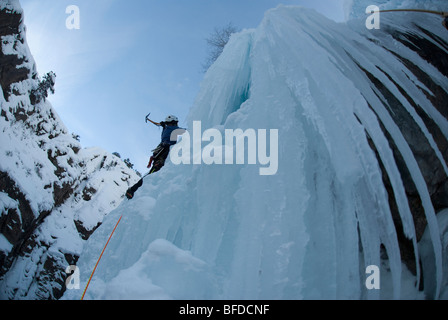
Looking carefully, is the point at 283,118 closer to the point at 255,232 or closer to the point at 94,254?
the point at 255,232

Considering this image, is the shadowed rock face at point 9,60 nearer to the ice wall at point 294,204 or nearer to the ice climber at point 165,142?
the ice climber at point 165,142

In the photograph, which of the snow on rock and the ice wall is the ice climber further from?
the snow on rock

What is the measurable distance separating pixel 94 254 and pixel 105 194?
15.2 m

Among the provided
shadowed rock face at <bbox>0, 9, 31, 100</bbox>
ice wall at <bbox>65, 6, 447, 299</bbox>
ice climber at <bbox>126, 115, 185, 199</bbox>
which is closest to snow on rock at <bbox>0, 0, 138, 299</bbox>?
shadowed rock face at <bbox>0, 9, 31, 100</bbox>

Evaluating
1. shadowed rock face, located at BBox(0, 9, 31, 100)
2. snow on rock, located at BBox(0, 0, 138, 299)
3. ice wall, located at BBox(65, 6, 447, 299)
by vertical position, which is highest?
shadowed rock face, located at BBox(0, 9, 31, 100)

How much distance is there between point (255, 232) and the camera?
5.83 ft

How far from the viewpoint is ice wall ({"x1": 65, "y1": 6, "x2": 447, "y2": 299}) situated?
5.57ft

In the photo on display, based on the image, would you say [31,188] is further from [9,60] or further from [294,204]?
[294,204]

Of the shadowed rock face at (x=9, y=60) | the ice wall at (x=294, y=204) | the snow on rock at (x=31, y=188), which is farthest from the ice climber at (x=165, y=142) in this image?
the shadowed rock face at (x=9, y=60)

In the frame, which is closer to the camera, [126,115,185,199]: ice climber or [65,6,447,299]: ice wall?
[65,6,447,299]: ice wall

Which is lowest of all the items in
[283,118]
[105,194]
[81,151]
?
[283,118]

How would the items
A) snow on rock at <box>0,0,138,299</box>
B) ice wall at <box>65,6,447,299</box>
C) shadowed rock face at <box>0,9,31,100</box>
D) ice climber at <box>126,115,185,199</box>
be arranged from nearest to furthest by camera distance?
ice wall at <box>65,6,447,299</box>
ice climber at <box>126,115,185,199</box>
snow on rock at <box>0,0,138,299</box>
shadowed rock face at <box>0,9,31,100</box>

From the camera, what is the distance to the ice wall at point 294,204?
170 centimetres
